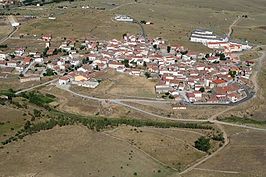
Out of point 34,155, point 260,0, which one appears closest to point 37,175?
point 34,155

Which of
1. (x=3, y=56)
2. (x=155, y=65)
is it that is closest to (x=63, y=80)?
(x=155, y=65)

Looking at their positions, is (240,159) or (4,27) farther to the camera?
(4,27)

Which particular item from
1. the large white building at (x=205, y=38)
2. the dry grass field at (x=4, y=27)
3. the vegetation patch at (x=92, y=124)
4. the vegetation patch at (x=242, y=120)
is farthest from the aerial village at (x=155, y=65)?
the dry grass field at (x=4, y=27)

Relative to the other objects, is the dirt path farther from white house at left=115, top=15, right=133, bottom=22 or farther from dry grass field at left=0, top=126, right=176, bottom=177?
dry grass field at left=0, top=126, right=176, bottom=177

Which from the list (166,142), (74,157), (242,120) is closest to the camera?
(74,157)

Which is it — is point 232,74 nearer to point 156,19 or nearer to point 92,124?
point 92,124

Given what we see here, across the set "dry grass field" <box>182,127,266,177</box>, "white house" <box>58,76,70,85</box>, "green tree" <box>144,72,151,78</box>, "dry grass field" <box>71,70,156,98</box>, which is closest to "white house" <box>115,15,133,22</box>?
"green tree" <box>144,72,151,78</box>
